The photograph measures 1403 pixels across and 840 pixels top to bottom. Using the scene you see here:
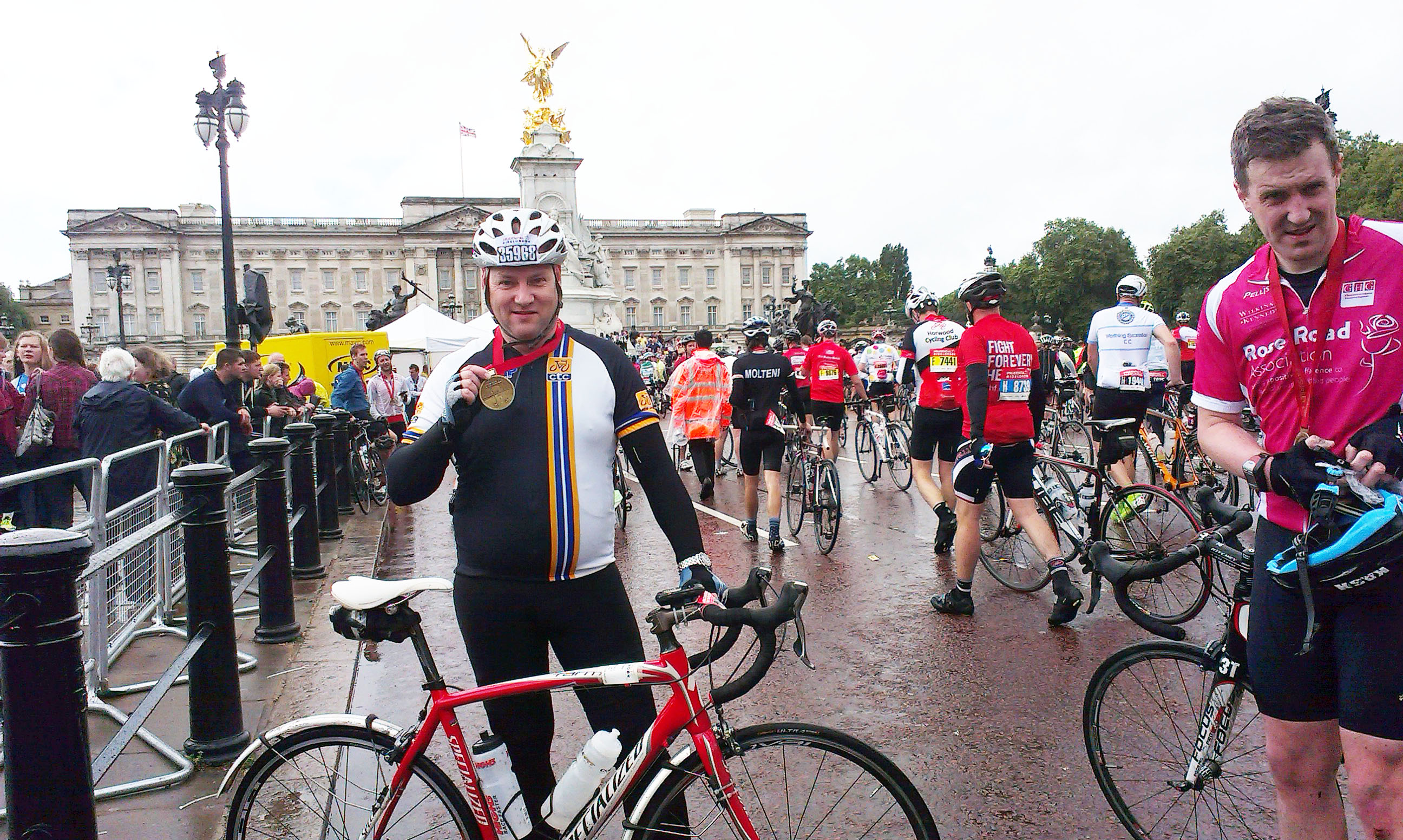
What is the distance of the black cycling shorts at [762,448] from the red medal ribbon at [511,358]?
19.7 feet

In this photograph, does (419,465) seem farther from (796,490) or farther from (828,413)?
(828,413)

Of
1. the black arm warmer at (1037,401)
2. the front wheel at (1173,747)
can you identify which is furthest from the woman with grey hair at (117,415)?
the front wheel at (1173,747)

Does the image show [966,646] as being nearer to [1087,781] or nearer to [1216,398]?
[1087,781]

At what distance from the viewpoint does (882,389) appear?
58.2 feet

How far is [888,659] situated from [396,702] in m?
2.72

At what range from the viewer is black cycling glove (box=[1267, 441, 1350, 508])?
7.14 ft

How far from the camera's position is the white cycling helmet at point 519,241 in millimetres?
→ 2734

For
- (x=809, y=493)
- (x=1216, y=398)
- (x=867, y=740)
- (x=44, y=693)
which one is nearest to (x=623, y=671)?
(x=44, y=693)

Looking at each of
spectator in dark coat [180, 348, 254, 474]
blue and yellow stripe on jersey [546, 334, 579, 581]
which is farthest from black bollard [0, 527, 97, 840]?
spectator in dark coat [180, 348, 254, 474]

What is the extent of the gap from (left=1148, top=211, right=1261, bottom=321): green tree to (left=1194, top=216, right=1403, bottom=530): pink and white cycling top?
7159 centimetres

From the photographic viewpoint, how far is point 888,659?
216 inches

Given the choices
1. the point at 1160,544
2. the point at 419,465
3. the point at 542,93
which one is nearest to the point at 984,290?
the point at 1160,544

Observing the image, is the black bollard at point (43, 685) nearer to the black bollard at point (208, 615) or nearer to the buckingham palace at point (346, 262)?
the black bollard at point (208, 615)

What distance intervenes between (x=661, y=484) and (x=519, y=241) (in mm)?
813
